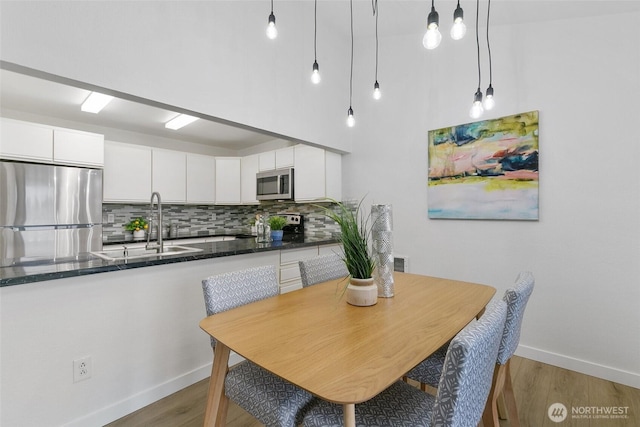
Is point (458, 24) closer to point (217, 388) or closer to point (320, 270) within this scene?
point (320, 270)

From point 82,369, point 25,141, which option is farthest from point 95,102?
point 82,369

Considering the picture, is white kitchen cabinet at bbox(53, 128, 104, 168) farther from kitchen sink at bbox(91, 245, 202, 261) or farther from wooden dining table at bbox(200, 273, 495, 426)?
wooden dining table at bbox(200, 273, 495, 426)

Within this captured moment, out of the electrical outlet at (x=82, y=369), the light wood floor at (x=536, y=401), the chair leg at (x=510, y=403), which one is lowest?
the light wood floor at (x=536, y=401)

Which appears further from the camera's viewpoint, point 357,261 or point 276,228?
point 276,228

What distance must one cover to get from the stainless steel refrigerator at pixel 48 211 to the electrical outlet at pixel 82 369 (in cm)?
160

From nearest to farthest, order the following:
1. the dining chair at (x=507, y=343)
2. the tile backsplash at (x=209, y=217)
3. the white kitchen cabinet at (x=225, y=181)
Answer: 1. the dining chair at (x=507, y=343)
2. the tile backsplash at (x=209, y=217)
3. the white kitchen cabinet at (x=225, y=181)

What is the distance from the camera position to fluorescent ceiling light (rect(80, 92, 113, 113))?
279cm

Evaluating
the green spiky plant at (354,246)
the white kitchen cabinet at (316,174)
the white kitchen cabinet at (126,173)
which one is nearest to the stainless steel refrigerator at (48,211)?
the white kitchen cabinet at (126,173)

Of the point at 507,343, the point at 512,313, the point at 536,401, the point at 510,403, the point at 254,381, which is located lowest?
the point at 536,401

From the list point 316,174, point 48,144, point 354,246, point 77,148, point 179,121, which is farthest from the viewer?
point 179,121

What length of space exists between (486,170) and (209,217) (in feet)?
12.9

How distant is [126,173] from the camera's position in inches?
142

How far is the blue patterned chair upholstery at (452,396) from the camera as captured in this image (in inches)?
28.0

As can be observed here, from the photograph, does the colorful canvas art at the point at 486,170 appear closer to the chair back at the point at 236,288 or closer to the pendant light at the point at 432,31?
the pendant light at the point at 432,31
